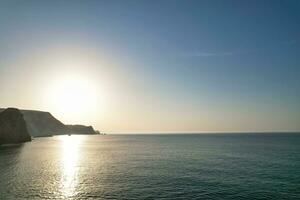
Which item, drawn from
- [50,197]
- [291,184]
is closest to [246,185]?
[291,184]

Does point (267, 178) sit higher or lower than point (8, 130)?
lower

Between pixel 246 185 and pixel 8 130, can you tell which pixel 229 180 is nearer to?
pixel 246 185

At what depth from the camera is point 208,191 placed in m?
45.2

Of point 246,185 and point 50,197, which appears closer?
point 50,197

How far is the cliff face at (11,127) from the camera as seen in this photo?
6498 inches

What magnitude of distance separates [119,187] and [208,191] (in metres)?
16.0

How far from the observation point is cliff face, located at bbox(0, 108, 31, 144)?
16505 cm

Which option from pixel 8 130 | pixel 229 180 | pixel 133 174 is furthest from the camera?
pixel 8 130

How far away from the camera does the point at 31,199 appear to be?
40.6 metres

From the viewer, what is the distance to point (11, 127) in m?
174

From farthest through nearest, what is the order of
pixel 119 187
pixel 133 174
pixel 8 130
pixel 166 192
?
pixel 8 130 → pixel 133 174 → pixel 119 187 → pixel 166 192

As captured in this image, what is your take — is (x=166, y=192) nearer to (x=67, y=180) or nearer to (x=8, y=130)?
(x=67, y=180)

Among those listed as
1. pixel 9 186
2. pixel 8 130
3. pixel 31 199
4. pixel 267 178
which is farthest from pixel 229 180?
pixel 8 130

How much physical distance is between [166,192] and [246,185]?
16.3 metres
